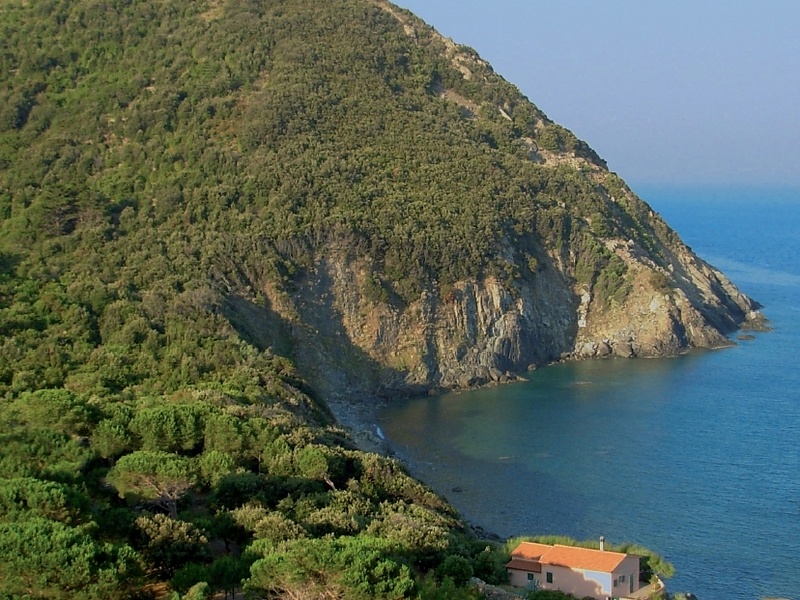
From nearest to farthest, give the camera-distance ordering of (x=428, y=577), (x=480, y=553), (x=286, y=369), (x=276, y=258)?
1. (x=428, y=577)
2. (x=480, y=553)
3. (x=286, y=369)
4. (x=276, y=258)

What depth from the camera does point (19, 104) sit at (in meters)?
64.9

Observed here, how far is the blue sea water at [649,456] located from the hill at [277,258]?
437 cm

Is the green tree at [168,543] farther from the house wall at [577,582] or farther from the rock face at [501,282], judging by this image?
the rock face at [501,282]

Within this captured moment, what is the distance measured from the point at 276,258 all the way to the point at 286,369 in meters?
11.4

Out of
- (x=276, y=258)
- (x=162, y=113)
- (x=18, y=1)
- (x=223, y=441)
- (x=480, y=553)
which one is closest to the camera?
(x=480, y=553)

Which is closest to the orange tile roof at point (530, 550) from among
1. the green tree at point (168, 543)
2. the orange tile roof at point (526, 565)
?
the orange tile roof at point (526, 565)

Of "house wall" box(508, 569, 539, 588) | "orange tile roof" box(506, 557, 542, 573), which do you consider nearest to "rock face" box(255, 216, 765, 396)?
"orange tile roof" box(506, 557, 542, 573)

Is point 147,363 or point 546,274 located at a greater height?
point 546,274

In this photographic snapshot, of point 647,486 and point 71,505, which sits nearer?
point 71,505

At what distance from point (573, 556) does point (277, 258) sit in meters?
34.0

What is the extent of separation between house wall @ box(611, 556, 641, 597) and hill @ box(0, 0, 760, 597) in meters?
3.51

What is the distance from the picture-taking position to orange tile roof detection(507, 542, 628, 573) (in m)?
25.3

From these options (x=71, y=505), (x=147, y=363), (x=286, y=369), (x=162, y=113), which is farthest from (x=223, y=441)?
(x=162, y=113)

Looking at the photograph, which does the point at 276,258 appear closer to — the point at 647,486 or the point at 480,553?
the point at 647,486
